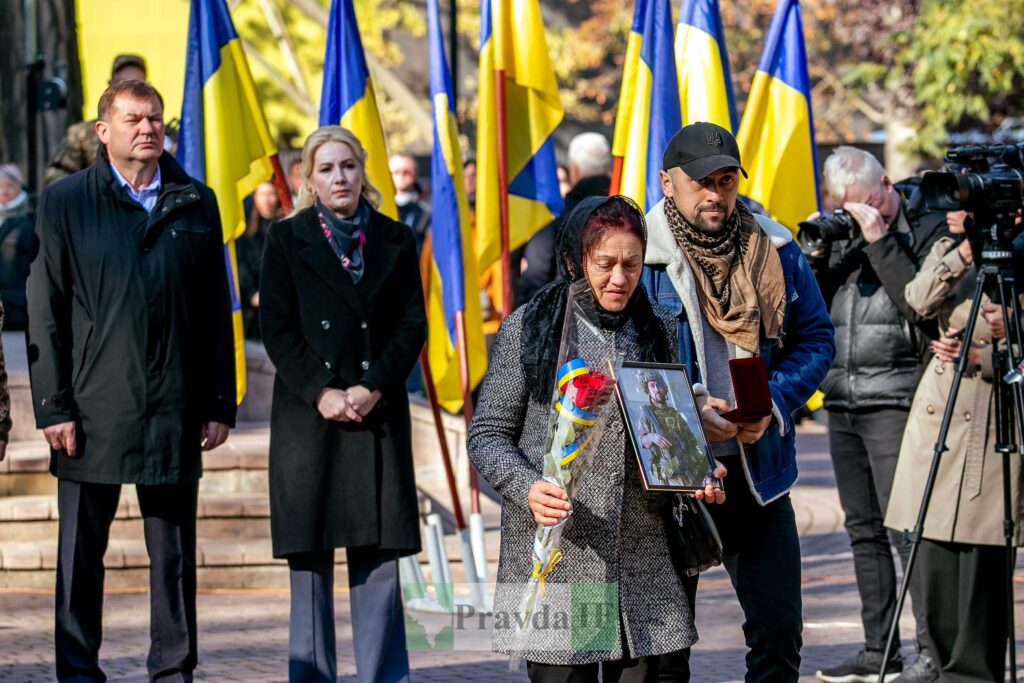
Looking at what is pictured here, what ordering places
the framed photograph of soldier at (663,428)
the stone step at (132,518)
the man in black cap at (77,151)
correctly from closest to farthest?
the framed photograph of soldier at (663,428) < the man in black cap at (77,151) < the stone step at (132,518)

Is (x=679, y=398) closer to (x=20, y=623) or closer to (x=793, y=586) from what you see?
(x=793, y=586)

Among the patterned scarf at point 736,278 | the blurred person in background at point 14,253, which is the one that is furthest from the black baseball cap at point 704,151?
the blurred person in background at point 14,253

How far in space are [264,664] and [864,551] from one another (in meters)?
2.68

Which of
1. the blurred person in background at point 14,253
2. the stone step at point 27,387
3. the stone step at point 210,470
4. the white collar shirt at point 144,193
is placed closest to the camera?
the white collar shirt at point 144,193

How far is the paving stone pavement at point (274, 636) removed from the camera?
709 cm

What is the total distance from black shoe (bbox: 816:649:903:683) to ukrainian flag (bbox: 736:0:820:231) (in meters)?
2.69

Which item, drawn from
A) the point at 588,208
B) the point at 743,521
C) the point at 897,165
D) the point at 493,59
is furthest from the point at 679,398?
the point at 897,165

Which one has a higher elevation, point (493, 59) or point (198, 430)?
point (493, 59)

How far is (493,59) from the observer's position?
8609 mm

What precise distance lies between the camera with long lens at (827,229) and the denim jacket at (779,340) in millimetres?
1597

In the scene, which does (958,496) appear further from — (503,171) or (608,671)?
(503,171)

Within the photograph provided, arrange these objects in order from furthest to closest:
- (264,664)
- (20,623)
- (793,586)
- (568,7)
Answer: (568,7), (20,623), (264,664), (793,586)

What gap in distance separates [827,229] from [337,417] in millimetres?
2217

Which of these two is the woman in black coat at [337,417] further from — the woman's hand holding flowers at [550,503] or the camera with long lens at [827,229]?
the woman's hand holding flowers at [550,503]
